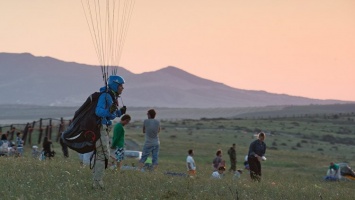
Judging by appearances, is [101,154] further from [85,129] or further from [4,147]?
[4,147]

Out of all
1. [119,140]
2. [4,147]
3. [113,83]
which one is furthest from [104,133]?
[4,147]

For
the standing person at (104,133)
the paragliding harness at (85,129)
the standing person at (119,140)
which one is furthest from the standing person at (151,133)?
the paragliding harness at (85,129)

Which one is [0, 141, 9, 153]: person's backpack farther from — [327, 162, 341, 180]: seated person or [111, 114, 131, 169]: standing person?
[327, 162, 341, 180]: seated person

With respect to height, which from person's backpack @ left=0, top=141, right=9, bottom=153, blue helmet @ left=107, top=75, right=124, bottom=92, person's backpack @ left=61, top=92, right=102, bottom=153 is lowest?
person's backpack @ left=0, top=141, right=9, bottom=153

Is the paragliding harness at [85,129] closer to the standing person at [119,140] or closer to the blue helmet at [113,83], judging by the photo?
the blue helmet at [113,83]

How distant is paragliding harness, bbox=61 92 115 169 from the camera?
1445cm

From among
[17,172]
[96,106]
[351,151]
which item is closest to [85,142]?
[96,106]

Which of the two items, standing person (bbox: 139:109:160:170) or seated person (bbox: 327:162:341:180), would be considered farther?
seated person (bbox: 327:162:341:180)

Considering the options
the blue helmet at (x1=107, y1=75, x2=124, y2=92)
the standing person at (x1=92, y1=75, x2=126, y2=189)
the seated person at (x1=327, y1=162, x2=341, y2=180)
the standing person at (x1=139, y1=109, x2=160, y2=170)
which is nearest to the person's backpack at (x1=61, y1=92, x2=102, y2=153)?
the standing person at (x1=92, y1=75, x2=126, y2=189)

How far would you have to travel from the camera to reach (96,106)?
14.5 metres

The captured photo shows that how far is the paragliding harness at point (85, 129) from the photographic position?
14.4 m

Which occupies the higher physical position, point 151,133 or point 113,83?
point 113,83

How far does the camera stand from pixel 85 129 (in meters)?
14.4

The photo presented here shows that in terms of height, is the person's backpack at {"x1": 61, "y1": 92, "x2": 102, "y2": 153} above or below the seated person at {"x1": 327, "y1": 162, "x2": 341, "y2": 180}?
above
